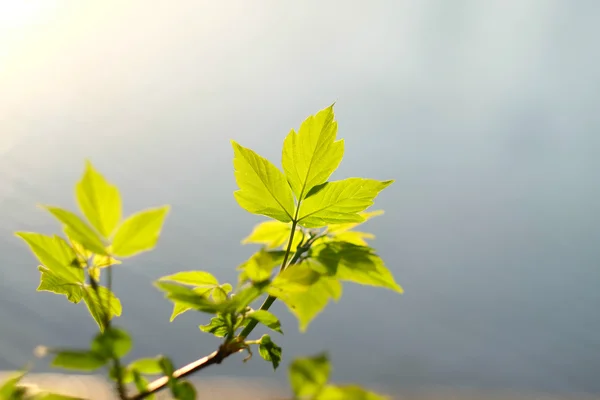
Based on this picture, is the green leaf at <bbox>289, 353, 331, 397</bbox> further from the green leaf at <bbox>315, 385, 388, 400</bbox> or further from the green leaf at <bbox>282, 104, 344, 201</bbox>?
the green leaf at <bbox>282, 104, 344, 201</bbox>

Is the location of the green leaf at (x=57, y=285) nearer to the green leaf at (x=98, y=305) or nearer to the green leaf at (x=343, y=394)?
the green leaf at (x=98, y=305)

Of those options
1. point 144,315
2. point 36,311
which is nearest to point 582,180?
point 144,315

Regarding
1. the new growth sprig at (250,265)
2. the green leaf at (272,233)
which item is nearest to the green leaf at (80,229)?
the new growth sprig at (250,265)

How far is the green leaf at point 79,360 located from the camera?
11 centimetres

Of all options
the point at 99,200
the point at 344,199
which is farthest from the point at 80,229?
the point at 344,199

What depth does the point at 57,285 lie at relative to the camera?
19 cm

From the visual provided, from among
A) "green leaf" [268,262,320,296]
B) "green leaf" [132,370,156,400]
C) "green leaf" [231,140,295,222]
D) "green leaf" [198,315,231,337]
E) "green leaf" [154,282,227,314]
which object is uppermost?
"green leaf" [231,140,295,222]

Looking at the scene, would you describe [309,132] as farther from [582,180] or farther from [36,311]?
[582,180]

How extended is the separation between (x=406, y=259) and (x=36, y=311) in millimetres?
4430

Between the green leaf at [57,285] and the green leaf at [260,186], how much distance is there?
8 cm

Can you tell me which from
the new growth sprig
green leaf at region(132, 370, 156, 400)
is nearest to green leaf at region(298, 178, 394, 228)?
the new growth sprig

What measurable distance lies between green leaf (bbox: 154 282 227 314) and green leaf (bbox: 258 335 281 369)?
0.16 feet

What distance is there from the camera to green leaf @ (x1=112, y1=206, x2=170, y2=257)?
0.12 meters

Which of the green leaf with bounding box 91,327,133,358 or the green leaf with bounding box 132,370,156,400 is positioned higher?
the green leaf with bounding box 91,327,133,358
